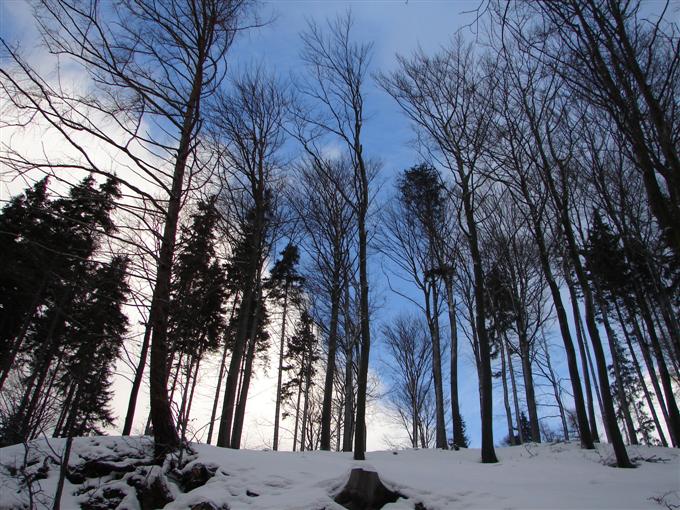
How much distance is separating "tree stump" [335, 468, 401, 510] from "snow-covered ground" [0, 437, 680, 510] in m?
0.12

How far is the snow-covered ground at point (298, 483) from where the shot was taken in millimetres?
4434

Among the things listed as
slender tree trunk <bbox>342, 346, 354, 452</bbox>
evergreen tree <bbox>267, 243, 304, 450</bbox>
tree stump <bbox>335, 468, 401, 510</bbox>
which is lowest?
tree stump <bbox>335, 468, 401, 510</bbox>

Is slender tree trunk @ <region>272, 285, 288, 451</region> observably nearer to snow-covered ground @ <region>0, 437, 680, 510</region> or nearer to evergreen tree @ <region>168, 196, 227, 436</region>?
evergreen tree @ <region>168, 196, 227, 436</region>

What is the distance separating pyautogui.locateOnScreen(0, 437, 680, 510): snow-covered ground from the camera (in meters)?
4.43

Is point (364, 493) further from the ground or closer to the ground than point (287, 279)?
closer to the ground

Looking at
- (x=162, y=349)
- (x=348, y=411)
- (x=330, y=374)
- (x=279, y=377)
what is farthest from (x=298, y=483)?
(x=279, y=377)

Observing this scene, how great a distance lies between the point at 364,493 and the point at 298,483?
117cm

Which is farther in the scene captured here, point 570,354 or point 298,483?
point 570,354

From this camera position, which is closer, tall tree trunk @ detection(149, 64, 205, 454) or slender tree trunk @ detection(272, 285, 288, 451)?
tall tree trunk @ detection(149, 64, 205, 454)

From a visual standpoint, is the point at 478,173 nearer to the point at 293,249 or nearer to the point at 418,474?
the point at 418,474

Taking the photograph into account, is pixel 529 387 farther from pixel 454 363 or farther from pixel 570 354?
pixel 570 354

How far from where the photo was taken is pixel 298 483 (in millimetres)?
5281

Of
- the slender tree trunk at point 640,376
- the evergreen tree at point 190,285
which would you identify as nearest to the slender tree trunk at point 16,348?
the evergreen tree at point 190,285

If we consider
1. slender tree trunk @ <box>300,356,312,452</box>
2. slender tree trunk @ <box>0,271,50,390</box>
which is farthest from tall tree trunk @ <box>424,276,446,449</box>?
slender tree trunk @ <box>0,271,50,390</box>
